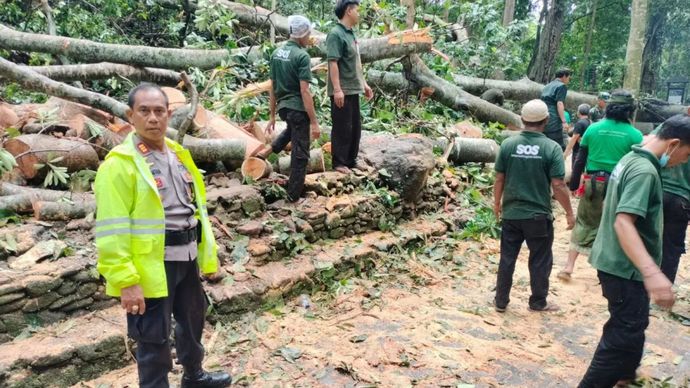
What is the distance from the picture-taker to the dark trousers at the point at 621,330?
2705 millimetres

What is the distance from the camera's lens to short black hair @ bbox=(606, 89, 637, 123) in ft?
14.9

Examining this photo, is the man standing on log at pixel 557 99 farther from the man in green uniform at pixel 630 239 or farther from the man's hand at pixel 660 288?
the man's hand at pixel 660 288

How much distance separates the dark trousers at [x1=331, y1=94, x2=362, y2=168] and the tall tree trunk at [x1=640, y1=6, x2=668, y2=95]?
20.1 metres

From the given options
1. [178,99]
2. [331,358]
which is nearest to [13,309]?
[331,358]

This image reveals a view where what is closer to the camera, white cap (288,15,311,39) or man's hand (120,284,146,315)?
man's hand (120,284,146,315)

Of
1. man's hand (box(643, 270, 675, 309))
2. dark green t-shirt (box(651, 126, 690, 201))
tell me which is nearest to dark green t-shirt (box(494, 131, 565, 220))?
dark green t-shirt (box(651, 126, 690, 201))

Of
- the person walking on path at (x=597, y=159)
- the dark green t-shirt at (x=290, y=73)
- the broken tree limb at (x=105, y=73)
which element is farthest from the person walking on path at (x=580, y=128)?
the broken tree limb at (x=105, y=73)

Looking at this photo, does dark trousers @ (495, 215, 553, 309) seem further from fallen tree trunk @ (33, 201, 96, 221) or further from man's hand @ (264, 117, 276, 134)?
fallen tree trunk @ (33, 201, 96, 221)

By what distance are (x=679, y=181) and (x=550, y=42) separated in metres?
15.1

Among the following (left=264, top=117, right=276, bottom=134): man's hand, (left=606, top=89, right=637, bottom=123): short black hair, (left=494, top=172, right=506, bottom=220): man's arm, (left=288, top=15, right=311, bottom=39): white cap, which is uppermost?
(left=288, top=15, right=311, bottom=39): white cap

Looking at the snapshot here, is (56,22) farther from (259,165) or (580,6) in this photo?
(580,6)

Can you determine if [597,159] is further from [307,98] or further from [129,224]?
[129,224]

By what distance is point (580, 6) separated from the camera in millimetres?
22422

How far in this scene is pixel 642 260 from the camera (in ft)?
8.07
